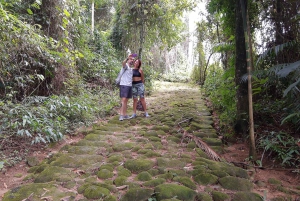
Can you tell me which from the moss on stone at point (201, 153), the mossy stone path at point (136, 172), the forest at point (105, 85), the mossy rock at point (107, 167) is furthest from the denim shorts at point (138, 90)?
the mossy rock at point (107, 167)

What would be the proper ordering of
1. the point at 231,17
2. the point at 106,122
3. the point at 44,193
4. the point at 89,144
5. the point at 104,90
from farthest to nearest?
the point at 104,90, the point at 106,122, the point at 231,17, the point at 89,144, the point at 44,193

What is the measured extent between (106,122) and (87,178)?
2623mm

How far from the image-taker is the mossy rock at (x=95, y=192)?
2.13 meters

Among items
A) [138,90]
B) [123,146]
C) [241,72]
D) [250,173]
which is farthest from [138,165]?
[138,90]

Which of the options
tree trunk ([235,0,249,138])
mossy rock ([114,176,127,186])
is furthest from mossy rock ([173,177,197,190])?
tree trunk ([235,0,249,138])

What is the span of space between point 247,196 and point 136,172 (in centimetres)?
124

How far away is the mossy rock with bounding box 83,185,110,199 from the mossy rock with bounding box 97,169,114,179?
26 centimetres

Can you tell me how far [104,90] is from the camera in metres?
7.46

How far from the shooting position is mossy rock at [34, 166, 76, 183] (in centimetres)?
248

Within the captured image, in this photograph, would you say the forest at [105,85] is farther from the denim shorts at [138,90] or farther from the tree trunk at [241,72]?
the denim shorts at [138,90]

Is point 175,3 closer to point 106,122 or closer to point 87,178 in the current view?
point 106,122

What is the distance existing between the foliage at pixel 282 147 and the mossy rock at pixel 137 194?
1749 mm

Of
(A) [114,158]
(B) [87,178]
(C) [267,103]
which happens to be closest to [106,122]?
(A) [114,158]

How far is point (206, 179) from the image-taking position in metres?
2.45
